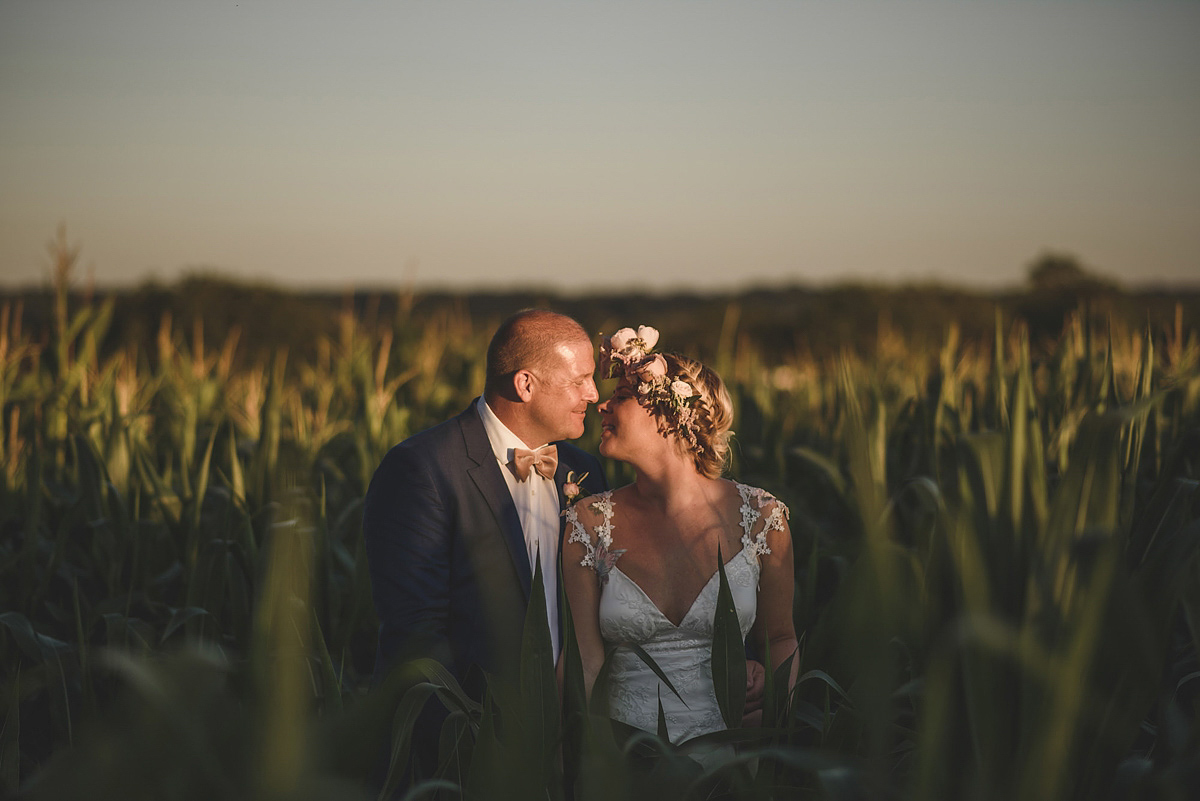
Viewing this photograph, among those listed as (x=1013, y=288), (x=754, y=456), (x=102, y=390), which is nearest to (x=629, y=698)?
(x=754, y=456)

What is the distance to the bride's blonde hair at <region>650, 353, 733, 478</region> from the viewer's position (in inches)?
106

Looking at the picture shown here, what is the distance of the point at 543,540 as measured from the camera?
3.16 metres

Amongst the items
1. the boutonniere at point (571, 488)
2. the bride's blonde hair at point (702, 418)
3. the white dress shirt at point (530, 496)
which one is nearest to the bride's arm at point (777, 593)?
the bride's blonde hair at point (702, 418)

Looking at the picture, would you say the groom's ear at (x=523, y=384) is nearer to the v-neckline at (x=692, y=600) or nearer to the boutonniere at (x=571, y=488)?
the boutonniere at (x=571, y=488)

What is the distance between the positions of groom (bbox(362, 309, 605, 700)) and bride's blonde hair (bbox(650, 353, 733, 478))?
1.61 feet

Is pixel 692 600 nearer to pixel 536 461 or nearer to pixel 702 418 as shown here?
pixel 702 418

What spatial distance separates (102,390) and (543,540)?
320 cm

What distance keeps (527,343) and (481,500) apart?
569 millimetres

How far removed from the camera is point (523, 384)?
3.26m

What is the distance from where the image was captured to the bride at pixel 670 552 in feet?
8.49

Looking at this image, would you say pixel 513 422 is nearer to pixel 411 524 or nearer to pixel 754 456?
pixel 411 524

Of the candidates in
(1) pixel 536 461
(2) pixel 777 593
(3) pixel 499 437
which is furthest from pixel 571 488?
(2) pixel 777 593

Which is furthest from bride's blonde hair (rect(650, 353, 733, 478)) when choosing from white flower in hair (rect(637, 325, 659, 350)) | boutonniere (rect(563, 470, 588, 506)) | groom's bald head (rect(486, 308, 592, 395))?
groom's bald head (rect(486, 308, 592, 395))

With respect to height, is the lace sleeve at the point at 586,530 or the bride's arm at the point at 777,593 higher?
the lace sleeve at the point at 586,530
